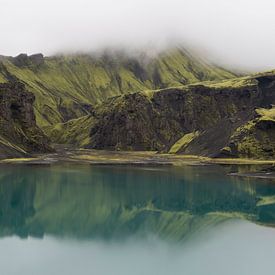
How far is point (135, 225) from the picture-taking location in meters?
60.7

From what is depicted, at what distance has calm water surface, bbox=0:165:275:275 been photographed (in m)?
41.6

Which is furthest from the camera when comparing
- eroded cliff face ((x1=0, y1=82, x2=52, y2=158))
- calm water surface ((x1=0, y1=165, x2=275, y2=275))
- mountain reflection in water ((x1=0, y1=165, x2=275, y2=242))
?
eroded cliff face ((x1=0, y1=82, x2=52, y2=158))

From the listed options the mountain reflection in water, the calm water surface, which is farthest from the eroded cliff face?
the calm water surface

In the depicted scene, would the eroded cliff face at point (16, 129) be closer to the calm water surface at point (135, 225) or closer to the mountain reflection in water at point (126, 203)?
the mountain reflection in water at point (126, 203)

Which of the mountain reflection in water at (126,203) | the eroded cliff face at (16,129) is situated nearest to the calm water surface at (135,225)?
the mountain reflection in water at (126,203)

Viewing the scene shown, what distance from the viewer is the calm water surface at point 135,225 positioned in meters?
41.6

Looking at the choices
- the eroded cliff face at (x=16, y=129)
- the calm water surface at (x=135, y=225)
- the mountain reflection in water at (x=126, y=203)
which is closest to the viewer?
the calm water surface at (x=135, y=225)

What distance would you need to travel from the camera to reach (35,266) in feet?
131

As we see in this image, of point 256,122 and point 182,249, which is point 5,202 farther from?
point 256,122

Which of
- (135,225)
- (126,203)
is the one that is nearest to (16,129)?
(126,203)

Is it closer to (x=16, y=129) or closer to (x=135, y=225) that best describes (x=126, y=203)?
(x=135, y=225)

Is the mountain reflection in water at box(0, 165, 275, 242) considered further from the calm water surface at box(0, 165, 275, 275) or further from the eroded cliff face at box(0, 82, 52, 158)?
the eroded cliff face at box(0, 82, 52, 158)

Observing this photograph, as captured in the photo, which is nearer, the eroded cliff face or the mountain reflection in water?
the mountain reflection in water

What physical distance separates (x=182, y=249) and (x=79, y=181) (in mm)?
56692
